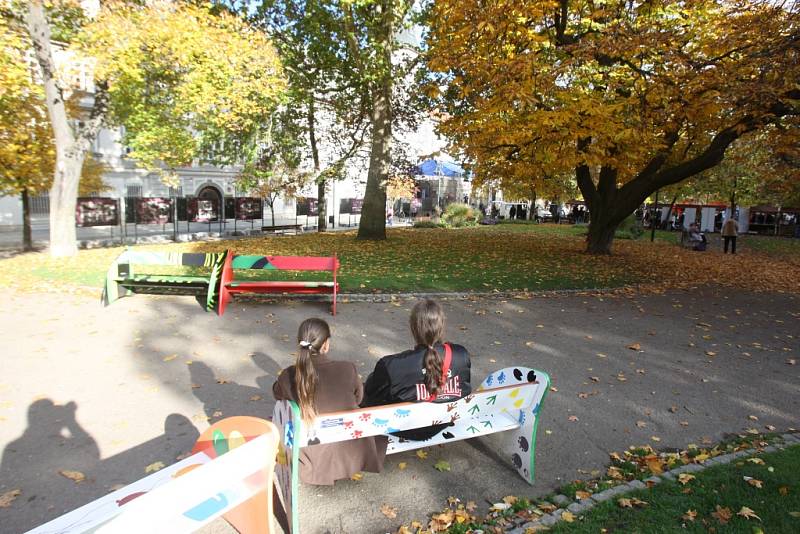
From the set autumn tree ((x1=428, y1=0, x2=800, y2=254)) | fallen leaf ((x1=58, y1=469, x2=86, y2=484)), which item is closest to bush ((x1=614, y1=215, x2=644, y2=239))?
autumn tree ((x1=428, y1=0, x2=800, y2=254))

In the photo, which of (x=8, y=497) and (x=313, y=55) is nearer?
(x=8, y=497)

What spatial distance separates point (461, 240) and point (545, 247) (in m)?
3.60

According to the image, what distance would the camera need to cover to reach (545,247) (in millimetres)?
19312

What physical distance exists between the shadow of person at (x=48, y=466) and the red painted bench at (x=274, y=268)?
365 centimetres

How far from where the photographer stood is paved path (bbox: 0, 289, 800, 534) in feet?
11.7

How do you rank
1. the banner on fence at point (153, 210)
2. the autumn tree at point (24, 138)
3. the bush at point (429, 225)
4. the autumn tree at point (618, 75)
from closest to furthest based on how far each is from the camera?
the autumn tree at point (618, 75) → the autumn tree at point (24, 138) → the banner on fence at point (153, 210) → the bush at point (429, 225)

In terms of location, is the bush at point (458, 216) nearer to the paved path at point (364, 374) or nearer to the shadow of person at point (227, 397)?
the paved path at point (364, 374)

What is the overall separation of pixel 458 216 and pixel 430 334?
28097 millimetres

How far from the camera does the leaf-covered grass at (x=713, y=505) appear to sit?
3082mm

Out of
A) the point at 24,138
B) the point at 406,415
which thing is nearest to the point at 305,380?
the point at 406,415

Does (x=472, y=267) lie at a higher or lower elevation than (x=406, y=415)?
higher

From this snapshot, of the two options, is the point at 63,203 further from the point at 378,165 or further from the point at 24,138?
the point at 378,165

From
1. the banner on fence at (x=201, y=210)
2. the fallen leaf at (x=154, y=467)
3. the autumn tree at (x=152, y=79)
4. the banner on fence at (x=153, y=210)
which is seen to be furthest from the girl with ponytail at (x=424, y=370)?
the banner on fence at (x=201, y=210)

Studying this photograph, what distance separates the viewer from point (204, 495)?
2.01 m
